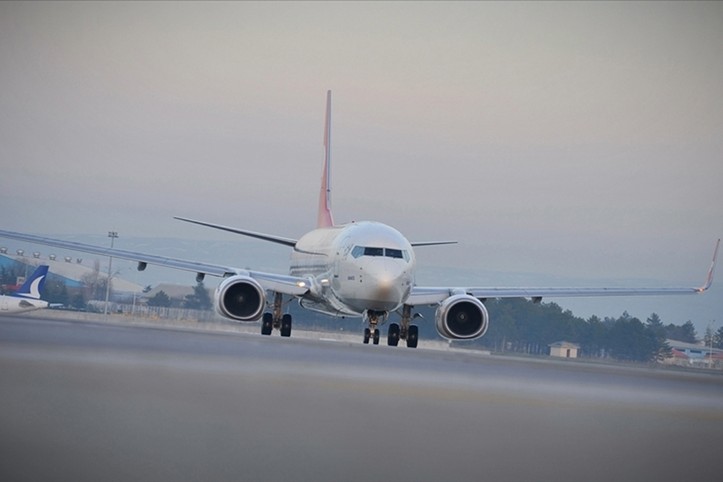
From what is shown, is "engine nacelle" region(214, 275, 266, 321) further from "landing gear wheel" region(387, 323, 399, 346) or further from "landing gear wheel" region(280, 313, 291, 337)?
"landing gear wheel" region(387, 323, 399, 346)

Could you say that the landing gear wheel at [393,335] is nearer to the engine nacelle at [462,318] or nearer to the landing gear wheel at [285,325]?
the engine nacelle at [462,318]

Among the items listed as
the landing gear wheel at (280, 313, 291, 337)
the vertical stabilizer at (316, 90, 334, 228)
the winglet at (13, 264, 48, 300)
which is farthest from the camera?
the winglet at (13, 264, 48, 300)

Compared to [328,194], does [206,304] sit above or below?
below

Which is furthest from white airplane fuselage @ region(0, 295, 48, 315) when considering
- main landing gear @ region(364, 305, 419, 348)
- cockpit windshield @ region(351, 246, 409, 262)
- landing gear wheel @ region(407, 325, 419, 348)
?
cockpit windshield @ region(351, 246, 409, 262)

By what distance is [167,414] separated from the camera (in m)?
8.16

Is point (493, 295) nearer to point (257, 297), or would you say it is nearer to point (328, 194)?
point (257, 297)

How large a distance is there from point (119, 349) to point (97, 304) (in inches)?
2474

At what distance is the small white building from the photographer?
191ft

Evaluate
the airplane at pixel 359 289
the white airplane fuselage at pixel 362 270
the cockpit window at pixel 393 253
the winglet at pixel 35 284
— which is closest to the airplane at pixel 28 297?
the winglet at pixel 35 284

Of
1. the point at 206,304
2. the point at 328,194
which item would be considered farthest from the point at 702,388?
the point at 206,304

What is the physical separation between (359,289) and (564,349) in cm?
2770

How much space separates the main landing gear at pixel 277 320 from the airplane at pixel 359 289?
0.10 ft

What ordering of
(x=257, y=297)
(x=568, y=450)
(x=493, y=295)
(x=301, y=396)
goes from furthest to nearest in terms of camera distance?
(x=493, y=295) < (x=257, y=297) < (x=301, y=396) < (x=568, y=450)

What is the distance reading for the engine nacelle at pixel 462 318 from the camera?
112ft
